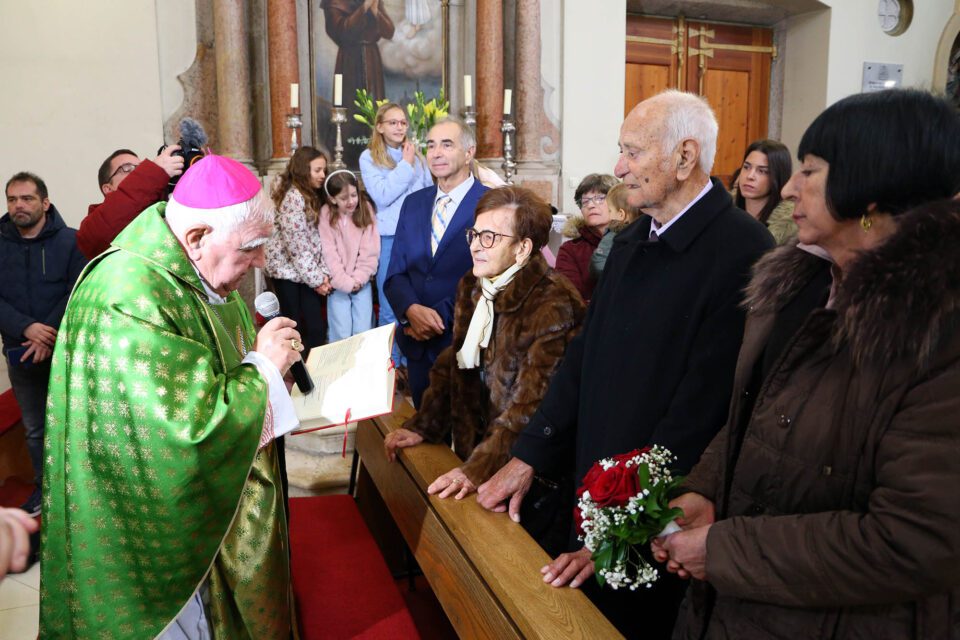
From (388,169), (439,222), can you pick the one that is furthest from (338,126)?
(439,222)

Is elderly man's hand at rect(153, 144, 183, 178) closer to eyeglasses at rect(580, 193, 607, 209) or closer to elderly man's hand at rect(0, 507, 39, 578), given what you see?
elderly man's hand at rect(0, 507, 39, 578)

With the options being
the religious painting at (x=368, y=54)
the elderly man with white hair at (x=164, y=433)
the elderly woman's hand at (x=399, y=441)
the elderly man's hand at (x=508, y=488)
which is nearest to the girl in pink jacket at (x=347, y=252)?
the religious painting at (x=368, y=54)

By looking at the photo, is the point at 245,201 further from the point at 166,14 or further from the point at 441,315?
the point at 166,14

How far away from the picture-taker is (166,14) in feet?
20.6

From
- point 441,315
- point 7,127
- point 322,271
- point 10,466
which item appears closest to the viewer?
point 441,315

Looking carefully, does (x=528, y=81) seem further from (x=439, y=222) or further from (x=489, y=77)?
(x=439, y=222)

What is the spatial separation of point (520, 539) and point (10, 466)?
158 inches

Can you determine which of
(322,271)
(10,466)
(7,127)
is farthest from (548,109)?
(10,466)

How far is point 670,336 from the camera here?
1846mm

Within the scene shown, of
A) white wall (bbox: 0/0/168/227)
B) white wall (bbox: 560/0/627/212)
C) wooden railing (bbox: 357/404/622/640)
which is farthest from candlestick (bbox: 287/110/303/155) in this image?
wooden railing (bbox: 357/404/622/640)

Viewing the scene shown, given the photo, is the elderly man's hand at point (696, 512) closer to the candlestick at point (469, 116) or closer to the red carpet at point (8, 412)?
the red carpet at point (8, 412)

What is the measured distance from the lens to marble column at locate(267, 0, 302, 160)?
21.5 feet

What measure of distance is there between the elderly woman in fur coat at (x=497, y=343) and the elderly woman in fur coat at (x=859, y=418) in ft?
3.16

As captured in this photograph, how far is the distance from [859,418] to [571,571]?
830 mm
